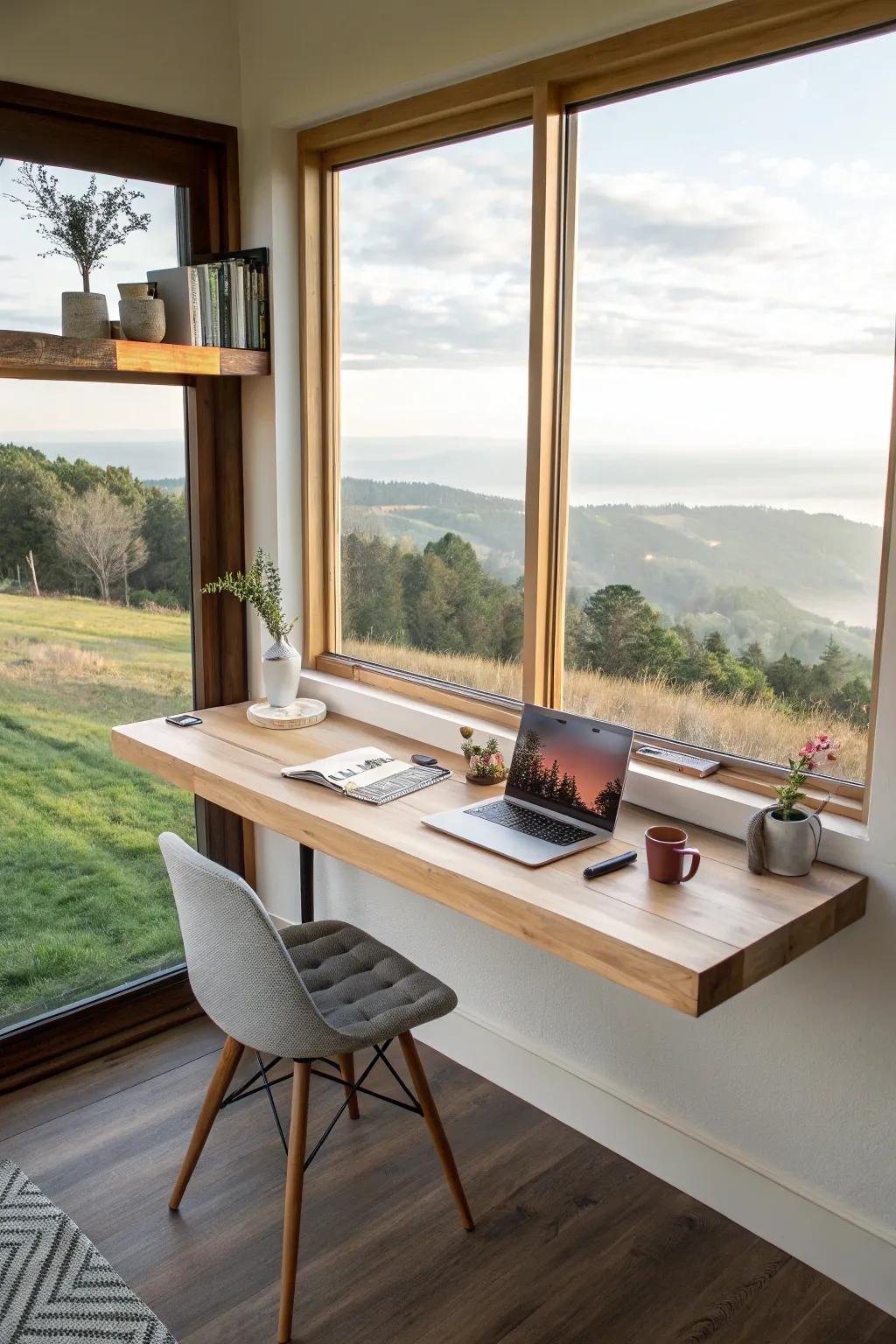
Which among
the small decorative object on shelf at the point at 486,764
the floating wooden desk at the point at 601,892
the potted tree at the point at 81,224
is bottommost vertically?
the floating wooden desk at the point at 601,892

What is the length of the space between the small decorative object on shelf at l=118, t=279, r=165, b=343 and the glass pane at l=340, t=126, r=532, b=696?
19.8 inches

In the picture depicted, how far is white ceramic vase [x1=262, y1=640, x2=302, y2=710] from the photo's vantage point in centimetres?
302

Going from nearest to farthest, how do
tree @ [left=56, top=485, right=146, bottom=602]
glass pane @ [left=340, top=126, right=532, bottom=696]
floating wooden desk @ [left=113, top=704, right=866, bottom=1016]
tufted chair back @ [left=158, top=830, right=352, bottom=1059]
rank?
floating wooden desk @ [left=113, top=704, right=866, bottom=1016] < tufted chair back @ [left=158, top=830, right=352, bottom=1059] < glass pane @ [left=340, top=126, right=532, bottom=696] < tree @ [left=56, top=485, right=146, bottom=602]

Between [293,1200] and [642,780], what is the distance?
3.38 ft

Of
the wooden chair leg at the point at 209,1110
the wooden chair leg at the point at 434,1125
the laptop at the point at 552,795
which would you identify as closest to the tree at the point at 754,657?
the laptop at the point at 552,795

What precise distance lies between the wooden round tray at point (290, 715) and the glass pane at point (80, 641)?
11.9 inches

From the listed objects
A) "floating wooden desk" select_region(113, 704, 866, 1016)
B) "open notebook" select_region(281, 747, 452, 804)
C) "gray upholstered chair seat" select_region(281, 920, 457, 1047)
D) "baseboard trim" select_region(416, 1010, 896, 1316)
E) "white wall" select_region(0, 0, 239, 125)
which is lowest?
"baseboard trim" select_region(416, 1010, 896, 1316)

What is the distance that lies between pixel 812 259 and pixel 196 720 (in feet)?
5.98

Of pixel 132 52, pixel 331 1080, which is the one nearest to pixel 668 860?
pixel 331 1080

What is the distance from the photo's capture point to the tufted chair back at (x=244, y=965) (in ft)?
6.57

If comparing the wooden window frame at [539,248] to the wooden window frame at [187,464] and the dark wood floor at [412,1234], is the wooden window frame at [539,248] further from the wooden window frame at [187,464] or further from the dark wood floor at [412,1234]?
the dark wood floor at [412,1234]

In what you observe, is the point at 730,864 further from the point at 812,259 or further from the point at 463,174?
the point at 463,174

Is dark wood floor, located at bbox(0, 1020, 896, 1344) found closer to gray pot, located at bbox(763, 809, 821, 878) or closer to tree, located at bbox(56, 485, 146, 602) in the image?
gray pot, located at bbox(763, 809, 821, 878)

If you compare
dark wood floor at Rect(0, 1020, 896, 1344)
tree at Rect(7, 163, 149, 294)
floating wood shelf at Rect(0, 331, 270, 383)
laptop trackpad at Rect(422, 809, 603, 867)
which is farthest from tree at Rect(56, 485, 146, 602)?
dark wood floor at Rect(0, 1020, 896, 1344)
